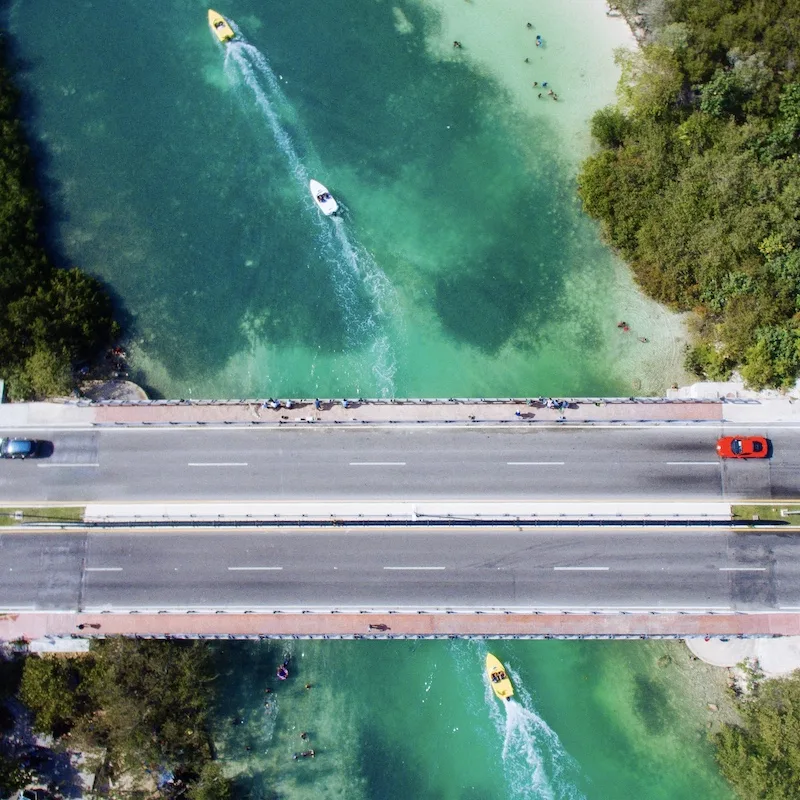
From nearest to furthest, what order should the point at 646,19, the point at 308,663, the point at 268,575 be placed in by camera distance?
the point at 268,575 < the point at 308,663 < the point at 646,19

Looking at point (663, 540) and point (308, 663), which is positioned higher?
point (663, 540)

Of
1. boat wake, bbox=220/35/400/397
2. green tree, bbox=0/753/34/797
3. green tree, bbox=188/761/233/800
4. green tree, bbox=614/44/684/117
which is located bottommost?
green tree, bbox=0/753/34/797

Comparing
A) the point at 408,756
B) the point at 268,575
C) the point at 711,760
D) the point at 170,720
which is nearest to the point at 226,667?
the point at 170,720

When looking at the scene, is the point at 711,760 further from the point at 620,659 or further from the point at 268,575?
the point at 268,575

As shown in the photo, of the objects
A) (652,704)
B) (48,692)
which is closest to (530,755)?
(652,704)

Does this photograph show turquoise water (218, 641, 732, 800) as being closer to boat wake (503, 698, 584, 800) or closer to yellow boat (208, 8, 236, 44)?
boat wake (503, 698, 584, 800)

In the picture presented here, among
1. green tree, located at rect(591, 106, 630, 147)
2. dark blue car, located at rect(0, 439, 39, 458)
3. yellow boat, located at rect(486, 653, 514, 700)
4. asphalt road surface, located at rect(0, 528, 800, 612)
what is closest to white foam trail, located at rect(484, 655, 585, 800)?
yellow boat, located at rect(486, 653, 514, 700)
